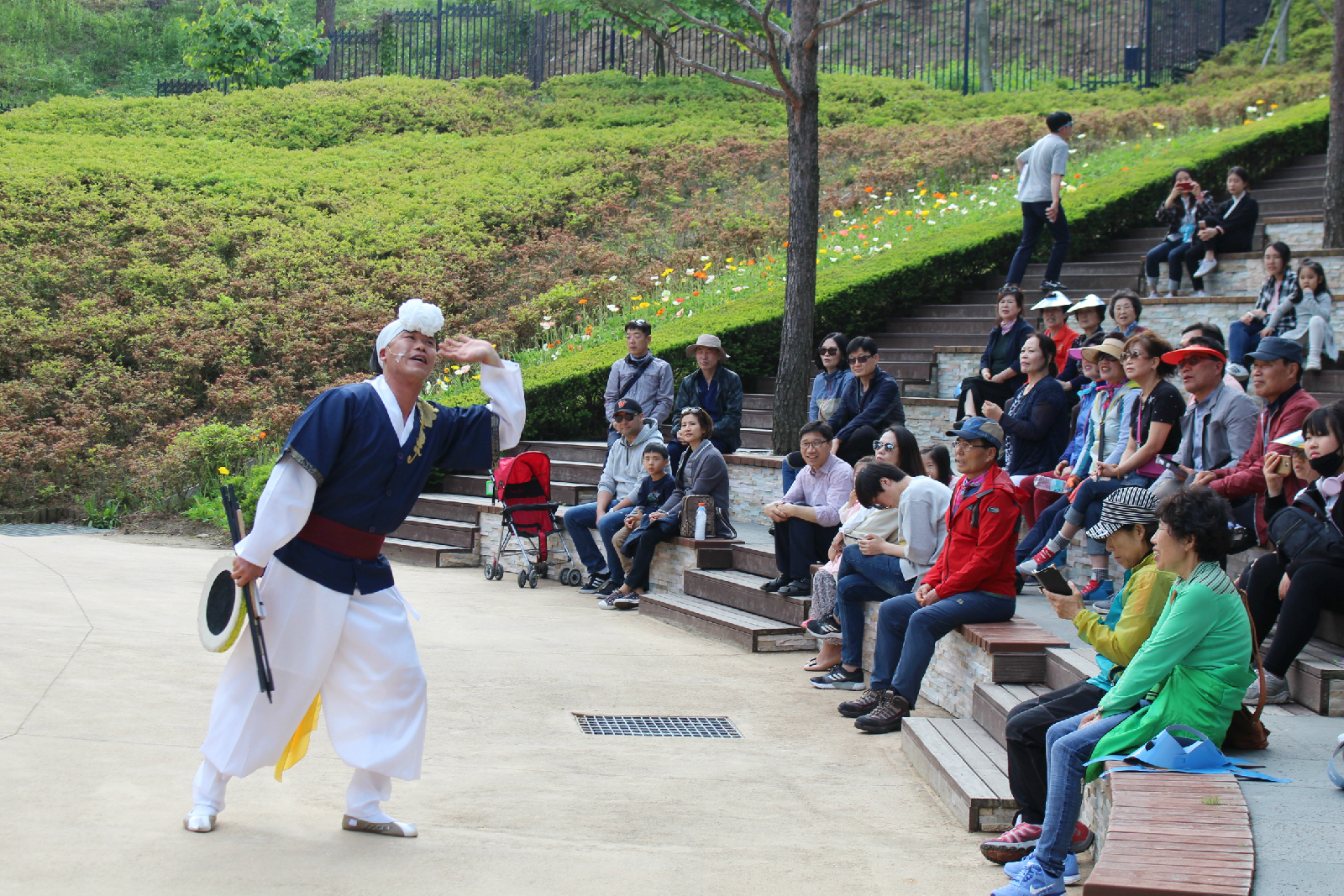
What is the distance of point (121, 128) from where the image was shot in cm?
2217

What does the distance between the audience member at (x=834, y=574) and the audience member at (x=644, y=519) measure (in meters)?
2.18

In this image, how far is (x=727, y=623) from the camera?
8188 mm

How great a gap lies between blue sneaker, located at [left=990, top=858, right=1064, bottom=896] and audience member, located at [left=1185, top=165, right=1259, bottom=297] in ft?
31.5

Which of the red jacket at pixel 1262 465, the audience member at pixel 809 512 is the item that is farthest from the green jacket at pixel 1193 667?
the audience member at pixel 809 512

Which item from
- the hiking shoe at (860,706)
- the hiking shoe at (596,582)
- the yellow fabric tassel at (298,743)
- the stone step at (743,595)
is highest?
the yellow fabric tassel at (298,743)

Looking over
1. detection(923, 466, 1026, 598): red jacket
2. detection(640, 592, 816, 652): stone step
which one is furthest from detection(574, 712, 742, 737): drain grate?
detection(640, 592, 816, 652): stone step

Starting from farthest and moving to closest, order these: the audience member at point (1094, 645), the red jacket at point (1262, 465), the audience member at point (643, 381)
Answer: the audience member at point (643, 381)
the red jacket at point (1262, 465)
the audience member at point (1094, 645)

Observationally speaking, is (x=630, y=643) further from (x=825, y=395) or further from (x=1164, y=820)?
(x=1164, y=820)

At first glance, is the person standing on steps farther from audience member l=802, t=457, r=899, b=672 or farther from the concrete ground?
the concrete ground

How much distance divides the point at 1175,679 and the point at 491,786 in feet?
9.03

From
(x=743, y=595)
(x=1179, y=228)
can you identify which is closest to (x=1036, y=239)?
A: (x=1179, y=228)

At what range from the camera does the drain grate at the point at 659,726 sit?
6.07m

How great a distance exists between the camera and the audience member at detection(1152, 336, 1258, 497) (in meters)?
Answer: 6.34

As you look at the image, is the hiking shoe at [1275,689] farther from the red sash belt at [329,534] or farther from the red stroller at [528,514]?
the red stroller at [528,514]
